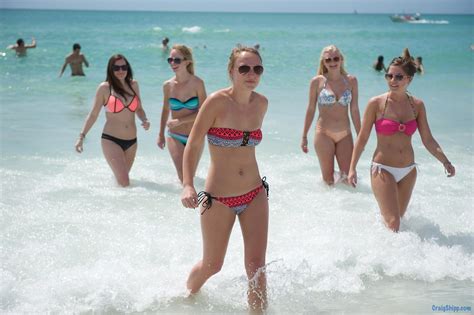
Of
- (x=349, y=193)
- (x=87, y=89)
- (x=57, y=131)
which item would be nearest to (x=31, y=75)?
(x=87, y=89)

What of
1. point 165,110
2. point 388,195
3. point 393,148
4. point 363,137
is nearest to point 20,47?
point 165,110

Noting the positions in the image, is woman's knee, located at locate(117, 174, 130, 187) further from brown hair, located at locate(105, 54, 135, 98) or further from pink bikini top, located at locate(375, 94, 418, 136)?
pink bikini top, located at locate(375, 94, 418, 136)

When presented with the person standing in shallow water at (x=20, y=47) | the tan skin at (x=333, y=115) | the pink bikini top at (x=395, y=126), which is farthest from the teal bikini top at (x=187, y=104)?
the person standing in shallow water at (x=20, y=47)

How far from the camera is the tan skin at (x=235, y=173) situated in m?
3.94

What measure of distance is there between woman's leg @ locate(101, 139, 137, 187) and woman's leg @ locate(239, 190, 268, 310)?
12.0 feet

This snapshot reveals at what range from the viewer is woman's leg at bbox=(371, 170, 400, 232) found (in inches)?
214

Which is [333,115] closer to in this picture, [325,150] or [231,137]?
[325,150]

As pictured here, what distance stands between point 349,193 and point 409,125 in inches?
84.0

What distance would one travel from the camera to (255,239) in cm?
399

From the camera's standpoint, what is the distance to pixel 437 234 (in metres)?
5.93

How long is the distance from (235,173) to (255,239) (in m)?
0.45

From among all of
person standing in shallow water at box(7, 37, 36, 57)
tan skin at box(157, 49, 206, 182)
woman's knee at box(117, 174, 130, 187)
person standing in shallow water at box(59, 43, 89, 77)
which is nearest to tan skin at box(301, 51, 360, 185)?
tan skin at box(157, 49, 206, 182)

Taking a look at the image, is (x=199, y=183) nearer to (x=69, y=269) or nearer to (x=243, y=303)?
(x=69, y=269)

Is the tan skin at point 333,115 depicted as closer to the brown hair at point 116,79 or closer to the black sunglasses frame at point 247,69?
the brown hair at point 116,79
